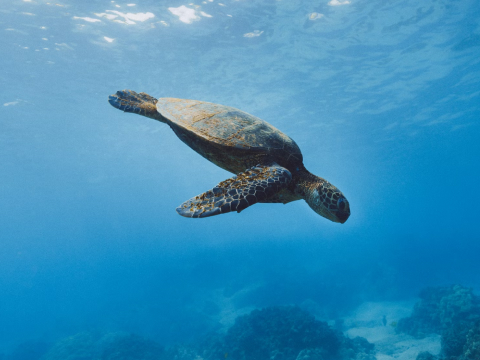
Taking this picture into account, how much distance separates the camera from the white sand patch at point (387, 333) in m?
15.2

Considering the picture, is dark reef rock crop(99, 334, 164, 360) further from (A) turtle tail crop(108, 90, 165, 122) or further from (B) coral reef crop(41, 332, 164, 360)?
(A) turtle tail crop(108, 90, 165, 122)

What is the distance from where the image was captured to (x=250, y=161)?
4180 mm

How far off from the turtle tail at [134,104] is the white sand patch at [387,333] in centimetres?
1832

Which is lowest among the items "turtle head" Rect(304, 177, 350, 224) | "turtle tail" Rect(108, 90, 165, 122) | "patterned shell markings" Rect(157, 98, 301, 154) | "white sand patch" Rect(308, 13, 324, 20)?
"turtle head" Rect(304, 177, 350, 224)

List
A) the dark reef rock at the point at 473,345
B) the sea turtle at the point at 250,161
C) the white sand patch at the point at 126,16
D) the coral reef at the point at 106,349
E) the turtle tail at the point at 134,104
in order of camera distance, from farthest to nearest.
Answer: the coral reef at the point at 106,349 → the white sand patch at the point at 126,16 → the dark reef rock at the point at 473,345 → the turtle tail at the point at 134,104 → the sea turtle at the point at 250,161

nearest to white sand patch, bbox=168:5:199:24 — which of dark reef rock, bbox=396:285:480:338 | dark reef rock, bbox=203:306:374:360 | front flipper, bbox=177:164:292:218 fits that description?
front flipper, bbox=177:164:292:218

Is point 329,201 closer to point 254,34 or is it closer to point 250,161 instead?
point 250,161

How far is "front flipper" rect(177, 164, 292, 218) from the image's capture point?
2.83m

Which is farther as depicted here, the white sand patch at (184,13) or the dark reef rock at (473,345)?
the white sand patch at (184,13)

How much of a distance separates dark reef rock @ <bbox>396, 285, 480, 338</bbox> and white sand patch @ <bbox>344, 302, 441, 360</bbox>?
76 cm

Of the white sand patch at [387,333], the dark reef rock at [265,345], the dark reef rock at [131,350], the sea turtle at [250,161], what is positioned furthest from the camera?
the dark reef rock at [131,350]

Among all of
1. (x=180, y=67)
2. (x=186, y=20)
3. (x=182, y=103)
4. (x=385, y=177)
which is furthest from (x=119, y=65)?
(x=385, y=177)

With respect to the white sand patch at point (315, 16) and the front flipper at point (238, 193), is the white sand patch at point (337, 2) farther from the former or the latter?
the front flipper at point (238, 193)

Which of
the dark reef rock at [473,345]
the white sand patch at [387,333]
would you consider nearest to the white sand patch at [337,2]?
the dark reef rock at [473,345]
